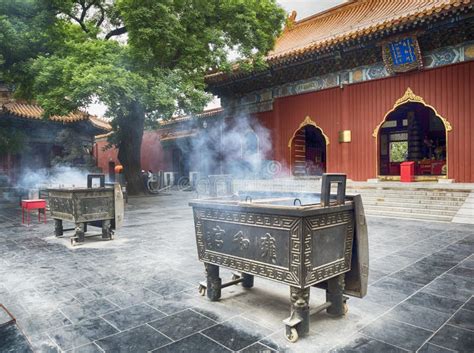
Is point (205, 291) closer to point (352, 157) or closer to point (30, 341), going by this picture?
point (30, 341)

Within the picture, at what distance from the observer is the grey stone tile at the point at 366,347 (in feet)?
7.01

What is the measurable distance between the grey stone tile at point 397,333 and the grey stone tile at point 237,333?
0.74m

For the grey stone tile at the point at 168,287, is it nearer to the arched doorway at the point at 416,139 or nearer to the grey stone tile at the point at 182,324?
the grey stone tile at the point at 182,324

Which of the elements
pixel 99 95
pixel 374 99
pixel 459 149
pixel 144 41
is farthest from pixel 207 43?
pixel 459 149

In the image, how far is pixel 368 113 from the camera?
430 inches

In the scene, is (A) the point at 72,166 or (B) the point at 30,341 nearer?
(B) the point at 30,341

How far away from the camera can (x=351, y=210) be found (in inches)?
103

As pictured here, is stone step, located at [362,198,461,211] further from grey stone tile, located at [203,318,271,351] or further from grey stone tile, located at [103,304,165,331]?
grey stone tile, located at [103,304,165,331]

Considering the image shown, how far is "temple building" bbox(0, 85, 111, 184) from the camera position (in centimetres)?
1443

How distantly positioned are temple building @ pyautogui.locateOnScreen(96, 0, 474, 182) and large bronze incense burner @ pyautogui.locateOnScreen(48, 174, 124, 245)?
25.9 ft

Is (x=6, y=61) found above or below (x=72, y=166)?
above

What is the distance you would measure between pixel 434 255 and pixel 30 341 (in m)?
4.56

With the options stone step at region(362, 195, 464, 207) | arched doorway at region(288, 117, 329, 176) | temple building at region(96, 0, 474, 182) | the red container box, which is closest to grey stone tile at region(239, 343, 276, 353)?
stone step at region(362, 195, 464, 207)

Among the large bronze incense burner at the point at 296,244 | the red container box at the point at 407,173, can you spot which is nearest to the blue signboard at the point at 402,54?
the red container box at the point at 407,173
